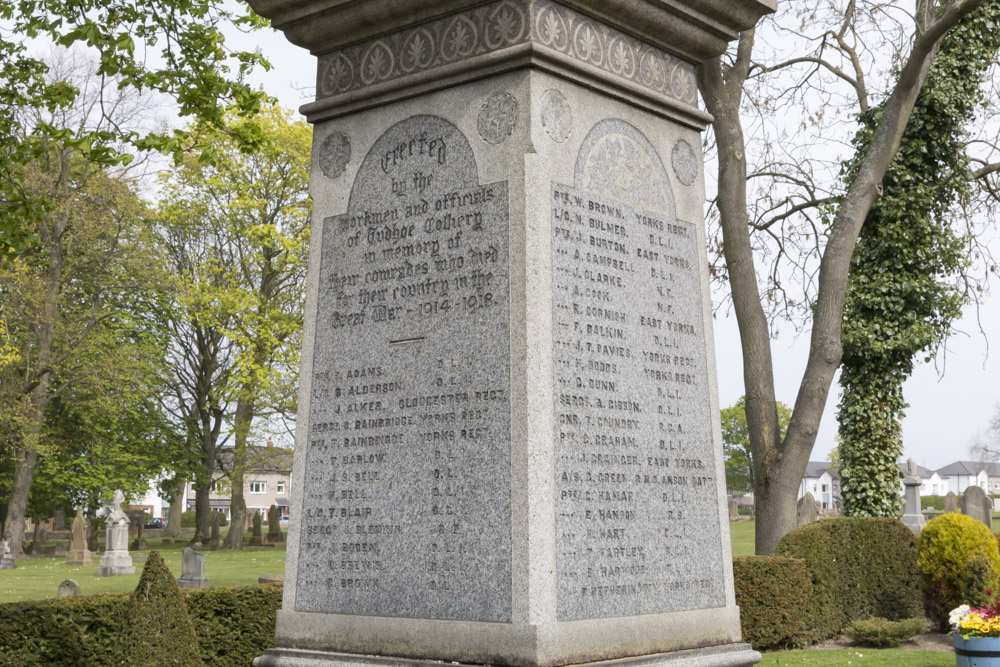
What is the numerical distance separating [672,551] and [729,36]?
9.20 ft

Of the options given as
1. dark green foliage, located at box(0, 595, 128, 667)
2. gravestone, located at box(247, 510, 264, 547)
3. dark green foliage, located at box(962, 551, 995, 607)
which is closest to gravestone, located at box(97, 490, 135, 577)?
gravestone, located at box(247, 510, 264, 547)

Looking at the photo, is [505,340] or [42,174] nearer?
[505,340]

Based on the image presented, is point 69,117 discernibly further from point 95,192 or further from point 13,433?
point 13,433

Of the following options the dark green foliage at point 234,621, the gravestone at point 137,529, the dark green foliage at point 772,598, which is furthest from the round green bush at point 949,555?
the gravestone at point 137,529

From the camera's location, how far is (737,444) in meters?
98.3

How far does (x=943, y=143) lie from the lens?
22.7 m

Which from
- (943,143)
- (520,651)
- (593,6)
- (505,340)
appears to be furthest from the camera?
Answer: (943,143)

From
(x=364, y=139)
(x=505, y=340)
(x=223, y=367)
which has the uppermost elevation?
(x=223, y=367)

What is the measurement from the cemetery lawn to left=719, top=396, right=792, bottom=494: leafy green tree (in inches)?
2326

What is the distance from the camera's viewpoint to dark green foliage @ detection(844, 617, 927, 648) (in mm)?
16484

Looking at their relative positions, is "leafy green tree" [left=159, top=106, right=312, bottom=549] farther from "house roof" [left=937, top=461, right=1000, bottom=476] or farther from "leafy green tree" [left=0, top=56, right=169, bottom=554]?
"house roof" [left=937, top=461, right=1000, bottom=476]

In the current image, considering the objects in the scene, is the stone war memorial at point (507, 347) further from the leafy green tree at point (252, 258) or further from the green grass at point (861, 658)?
the leafy green tree at point (252, 258)

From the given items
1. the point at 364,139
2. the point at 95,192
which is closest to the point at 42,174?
the point at 95,192

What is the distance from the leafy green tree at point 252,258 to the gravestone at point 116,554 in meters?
5.81
